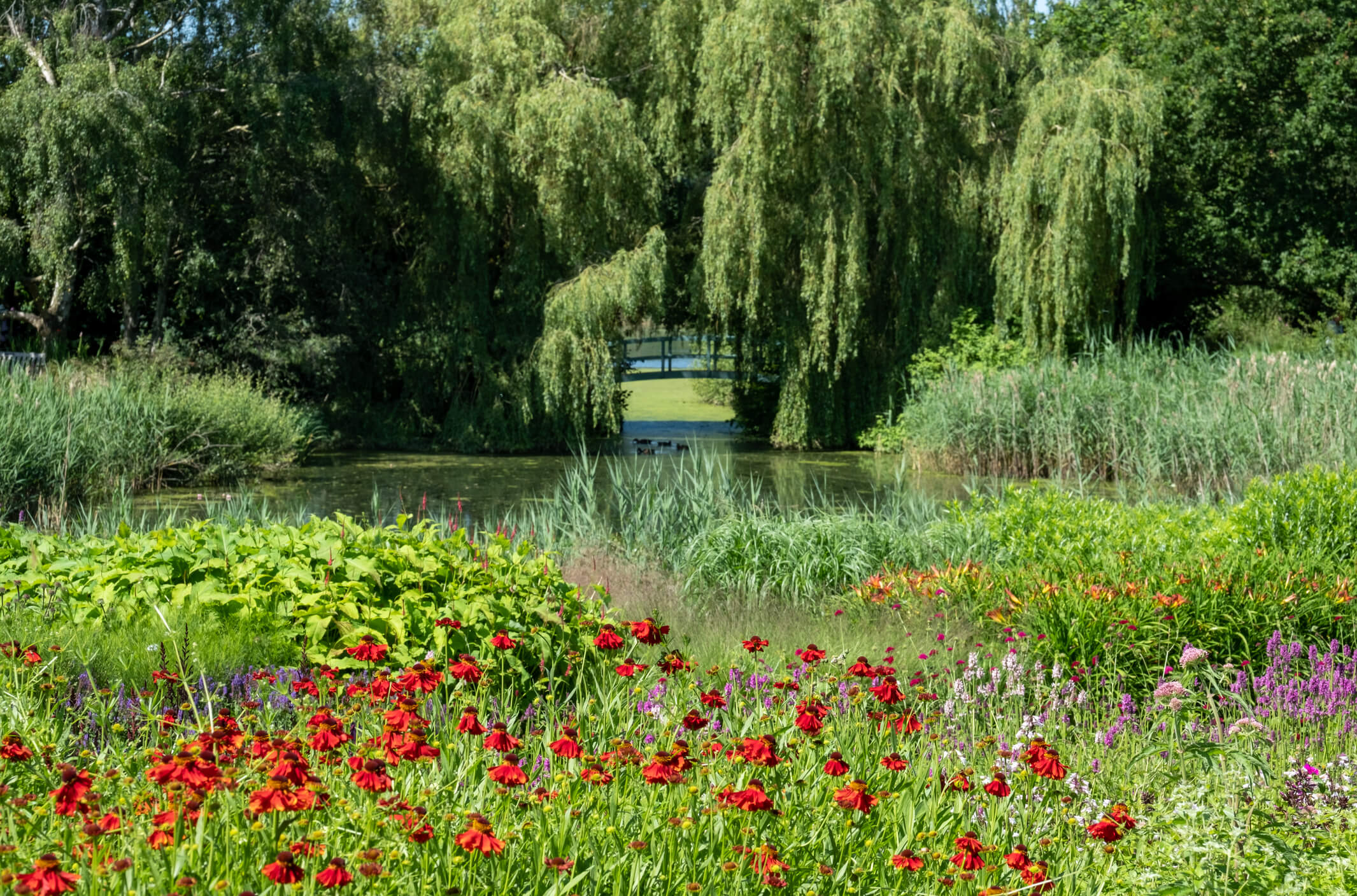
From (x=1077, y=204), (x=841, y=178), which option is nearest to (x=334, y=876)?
(x=1077, y=204)

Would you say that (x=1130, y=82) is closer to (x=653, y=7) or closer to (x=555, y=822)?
(x=653, y=7)

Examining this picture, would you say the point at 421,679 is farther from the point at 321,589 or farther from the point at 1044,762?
the point at 321,589

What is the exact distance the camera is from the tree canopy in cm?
1780

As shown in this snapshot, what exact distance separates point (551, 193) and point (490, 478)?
503cm

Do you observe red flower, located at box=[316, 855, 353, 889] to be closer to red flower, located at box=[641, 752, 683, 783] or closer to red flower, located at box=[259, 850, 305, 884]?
red flower, located at box=[259, 850, 305, 884]

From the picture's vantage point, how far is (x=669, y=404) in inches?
1567

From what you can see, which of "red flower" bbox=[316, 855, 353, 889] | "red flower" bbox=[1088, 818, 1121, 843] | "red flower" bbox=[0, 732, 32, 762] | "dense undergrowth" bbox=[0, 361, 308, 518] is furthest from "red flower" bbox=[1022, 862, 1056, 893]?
"dense undergrowth" bbox=[0, 361, 308, 518]

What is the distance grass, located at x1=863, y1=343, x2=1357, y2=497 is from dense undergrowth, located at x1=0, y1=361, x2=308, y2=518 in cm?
859

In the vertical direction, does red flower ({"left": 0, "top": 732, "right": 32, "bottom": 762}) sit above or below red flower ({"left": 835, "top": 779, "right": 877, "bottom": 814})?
above

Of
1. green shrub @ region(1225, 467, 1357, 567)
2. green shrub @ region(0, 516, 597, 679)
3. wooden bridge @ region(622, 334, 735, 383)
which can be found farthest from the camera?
wooden bridge @ region(622, 334, 735, 383)

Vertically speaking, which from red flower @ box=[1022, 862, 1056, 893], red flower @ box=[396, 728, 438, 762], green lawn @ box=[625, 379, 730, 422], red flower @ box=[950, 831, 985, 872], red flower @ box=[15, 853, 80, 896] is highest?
green lawn @ box=[625, 379, 730, 422]

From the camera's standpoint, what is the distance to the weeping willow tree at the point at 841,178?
18.1 m

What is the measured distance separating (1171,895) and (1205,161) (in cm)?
2534

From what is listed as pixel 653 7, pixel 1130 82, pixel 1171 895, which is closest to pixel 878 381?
pixel 1130 82
